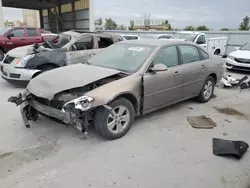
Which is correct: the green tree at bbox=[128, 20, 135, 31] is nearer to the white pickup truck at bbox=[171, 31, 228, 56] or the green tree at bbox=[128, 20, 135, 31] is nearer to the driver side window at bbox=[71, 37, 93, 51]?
the white pickup truck at bbox=[171, 31, 228, 56]

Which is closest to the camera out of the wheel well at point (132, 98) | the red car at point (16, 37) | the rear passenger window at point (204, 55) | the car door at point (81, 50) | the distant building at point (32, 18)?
the wheel well at point (132, 98)

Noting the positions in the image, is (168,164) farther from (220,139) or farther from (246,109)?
(246,109)

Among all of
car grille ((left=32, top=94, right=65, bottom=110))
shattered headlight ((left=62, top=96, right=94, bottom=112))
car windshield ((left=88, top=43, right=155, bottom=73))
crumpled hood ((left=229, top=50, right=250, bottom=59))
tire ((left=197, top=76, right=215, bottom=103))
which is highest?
car windshield ((left=88, top=43, right=155, bottom=73))

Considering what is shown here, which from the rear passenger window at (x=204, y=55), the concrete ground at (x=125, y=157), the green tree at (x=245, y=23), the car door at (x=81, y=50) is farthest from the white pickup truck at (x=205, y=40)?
the green tree at (x=245, y=23)

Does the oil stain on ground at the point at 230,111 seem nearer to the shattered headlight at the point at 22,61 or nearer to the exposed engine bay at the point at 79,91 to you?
the exposed engine bay at the point at 79,91

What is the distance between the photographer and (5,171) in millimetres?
2830

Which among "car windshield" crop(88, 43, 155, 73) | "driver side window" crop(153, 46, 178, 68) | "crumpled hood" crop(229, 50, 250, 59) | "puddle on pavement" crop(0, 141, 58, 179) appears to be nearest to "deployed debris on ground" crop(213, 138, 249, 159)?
"driver side window" crop(153, 46, 178, 68)

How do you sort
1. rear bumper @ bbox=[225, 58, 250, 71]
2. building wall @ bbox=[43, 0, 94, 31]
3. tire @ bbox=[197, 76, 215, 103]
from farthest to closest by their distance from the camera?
1. building wall @ bbox=[43, 0, 94, 31]
2. rear bumper @ bbox=[225, 58, 250, 71]
3. tire @ bbox=[197, 76, 215, 103]

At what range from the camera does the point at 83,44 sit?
279 inches

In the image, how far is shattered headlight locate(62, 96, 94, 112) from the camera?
3143 mm

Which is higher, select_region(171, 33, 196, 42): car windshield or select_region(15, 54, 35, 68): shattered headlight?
select_region(171, 33, 196, 42): car windshield

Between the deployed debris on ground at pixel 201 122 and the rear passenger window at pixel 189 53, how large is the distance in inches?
47.9

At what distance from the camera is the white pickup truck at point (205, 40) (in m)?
12.0

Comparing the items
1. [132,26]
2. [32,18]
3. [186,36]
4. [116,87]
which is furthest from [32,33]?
[132,26]
